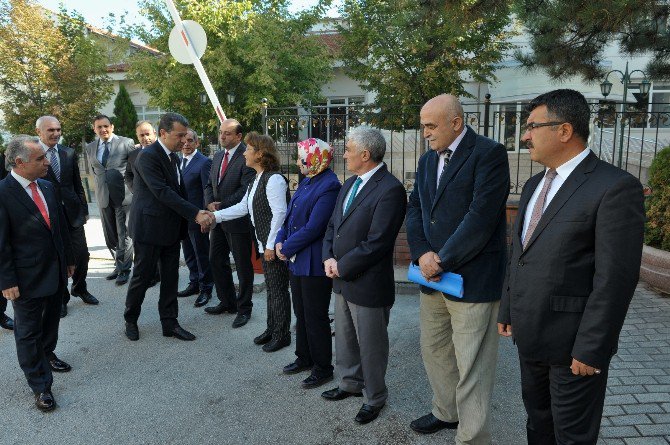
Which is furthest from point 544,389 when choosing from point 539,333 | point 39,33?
point 39,33

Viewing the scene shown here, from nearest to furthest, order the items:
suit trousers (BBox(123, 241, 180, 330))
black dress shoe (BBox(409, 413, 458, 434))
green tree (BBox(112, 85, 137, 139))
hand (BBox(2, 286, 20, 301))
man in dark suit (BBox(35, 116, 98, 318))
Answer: black dress shoe (BBox(409, 413, 458, 434)), hand (BBox(2, 286, 20, 301)), suit trousers (BBox(123, 241, 180, 330)), man in dark suit (BBox(35, 116, 98, 318)), green tree (BBox(112, 85, 137, 139))

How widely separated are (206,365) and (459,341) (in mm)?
2387

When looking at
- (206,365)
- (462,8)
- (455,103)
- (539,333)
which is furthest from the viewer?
(462,8)

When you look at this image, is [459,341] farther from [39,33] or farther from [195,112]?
[39,33]

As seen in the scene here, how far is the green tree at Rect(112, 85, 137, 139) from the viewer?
22797 mm

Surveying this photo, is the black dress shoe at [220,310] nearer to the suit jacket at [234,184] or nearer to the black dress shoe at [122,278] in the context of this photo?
the suit jacket at [234,184]

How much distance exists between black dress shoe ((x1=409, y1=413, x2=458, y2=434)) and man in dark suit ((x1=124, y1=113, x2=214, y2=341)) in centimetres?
253

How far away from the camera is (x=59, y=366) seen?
4.38 meters

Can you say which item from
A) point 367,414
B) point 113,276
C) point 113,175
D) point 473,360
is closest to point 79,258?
point 113,276

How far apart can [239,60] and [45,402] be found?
15.6 meters

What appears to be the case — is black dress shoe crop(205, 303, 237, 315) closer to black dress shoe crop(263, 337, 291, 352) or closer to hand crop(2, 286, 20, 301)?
black dress shoe crop(263, 337, 291, 352)

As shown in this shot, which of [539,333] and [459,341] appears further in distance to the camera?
[459,341]

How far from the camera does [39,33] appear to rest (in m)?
19.2

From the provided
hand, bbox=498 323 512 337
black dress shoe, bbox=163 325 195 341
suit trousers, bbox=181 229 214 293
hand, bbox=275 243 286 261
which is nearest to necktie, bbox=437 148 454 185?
hand, bbox=498 323 512 337
